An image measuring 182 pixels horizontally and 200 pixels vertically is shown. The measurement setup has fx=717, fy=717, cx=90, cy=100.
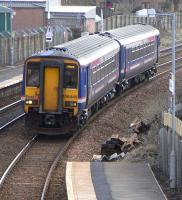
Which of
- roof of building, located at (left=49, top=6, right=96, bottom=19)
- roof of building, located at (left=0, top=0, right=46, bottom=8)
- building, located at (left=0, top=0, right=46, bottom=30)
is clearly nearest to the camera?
roof of building, located at (left=0, top=0, right=46, bottom=8)

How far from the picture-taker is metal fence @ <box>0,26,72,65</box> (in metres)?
50.7

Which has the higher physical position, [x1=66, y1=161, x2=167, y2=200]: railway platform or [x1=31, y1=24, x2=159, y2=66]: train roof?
[x1=31, y1=24, x2=159, y2=66]: train roof

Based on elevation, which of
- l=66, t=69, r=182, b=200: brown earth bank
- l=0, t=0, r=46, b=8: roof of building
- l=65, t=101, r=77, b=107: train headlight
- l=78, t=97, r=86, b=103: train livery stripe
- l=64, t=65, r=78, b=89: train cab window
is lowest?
l=66, t=69, r=182, b=200: brown earth bank

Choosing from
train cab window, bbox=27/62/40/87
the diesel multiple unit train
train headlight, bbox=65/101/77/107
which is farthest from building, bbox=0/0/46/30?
train headlight, bbox=65/101/77/107

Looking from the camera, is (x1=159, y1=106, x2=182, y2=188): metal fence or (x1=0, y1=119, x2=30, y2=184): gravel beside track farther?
(x1=0, y1=119, x2=30, y2=184): gravel beside track

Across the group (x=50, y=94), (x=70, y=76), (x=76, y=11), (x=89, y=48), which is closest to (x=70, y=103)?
(x=50, y=94)

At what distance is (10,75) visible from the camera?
4419cm

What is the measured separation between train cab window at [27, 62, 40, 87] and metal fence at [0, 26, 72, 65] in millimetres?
25101

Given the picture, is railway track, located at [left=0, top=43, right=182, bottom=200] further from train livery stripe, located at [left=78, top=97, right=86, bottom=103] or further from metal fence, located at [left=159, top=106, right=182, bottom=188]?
metal fence, located at [left=159, top=106, right=182, bottom=188]

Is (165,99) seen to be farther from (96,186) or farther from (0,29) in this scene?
(0,29)

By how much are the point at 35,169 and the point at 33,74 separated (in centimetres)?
535

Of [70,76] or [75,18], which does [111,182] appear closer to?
[70,76]

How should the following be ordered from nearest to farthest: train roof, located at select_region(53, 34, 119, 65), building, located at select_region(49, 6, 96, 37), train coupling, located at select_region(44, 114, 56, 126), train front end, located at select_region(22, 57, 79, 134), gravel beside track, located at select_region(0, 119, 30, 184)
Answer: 1. gravel beside track, located at select_region(0, 119, 30, 184)
2. train front end, located at select_region(22, 57, 79, 134)
3. train coupling, located at select_region(44, 114, 56, 126)
4. train roof, located at select_region(53, 34, 119, 65)
5. building, located at select_region(49, 6, 96, 37)

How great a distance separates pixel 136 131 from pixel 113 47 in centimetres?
765
